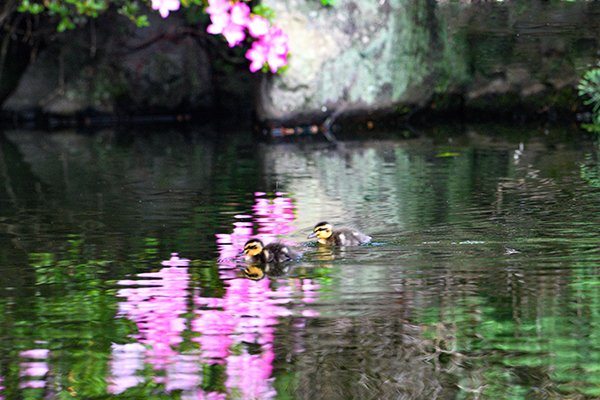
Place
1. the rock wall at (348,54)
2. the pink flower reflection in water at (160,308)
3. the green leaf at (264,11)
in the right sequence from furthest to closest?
the rock wall at (348,54) → the green leaf at (264,11) → the pink flower reflection in water at (160,308)

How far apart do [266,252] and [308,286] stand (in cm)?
62

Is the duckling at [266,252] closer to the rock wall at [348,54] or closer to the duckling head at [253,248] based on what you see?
the duckling head at [253,248]

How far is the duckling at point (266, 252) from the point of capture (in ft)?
23.0

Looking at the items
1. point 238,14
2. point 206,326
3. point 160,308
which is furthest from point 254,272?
point 238,14

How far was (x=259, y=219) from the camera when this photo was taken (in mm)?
8750

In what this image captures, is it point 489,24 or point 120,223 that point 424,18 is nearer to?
point 489,24

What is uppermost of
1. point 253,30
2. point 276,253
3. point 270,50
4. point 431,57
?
point 253,30

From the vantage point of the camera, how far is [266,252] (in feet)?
23.1

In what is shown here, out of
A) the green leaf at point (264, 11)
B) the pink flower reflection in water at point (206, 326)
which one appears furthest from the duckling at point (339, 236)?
the green leaf at point (264, 11)

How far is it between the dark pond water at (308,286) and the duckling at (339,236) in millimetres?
82

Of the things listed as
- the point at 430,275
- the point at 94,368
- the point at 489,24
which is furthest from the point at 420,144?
the point at 94,368

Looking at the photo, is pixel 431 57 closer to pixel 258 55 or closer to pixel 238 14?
pixel 258 55

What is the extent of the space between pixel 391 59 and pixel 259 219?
739cm

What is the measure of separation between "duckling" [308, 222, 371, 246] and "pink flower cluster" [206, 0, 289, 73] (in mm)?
5770
